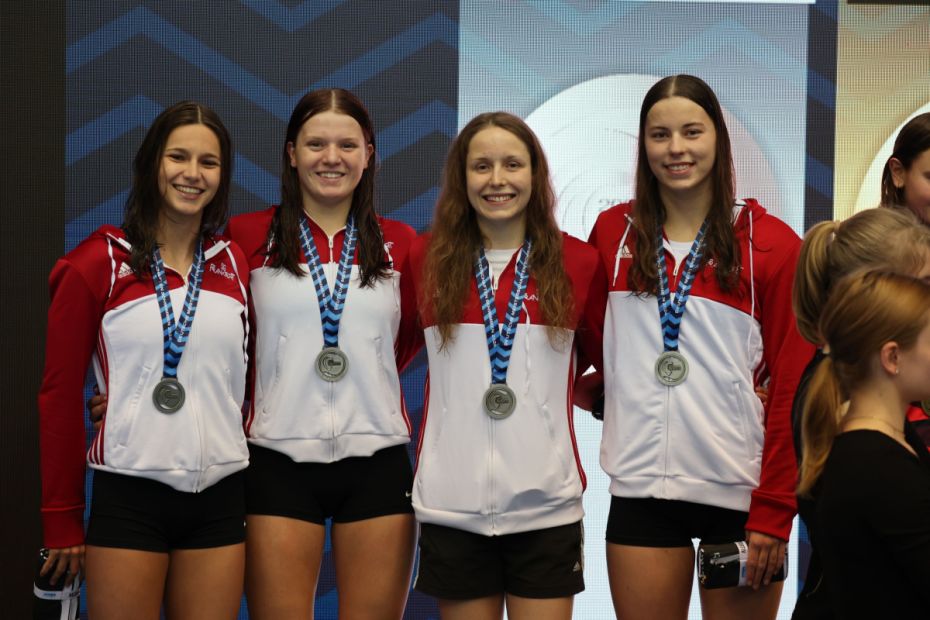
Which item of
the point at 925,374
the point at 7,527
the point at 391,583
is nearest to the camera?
the point at 925,374

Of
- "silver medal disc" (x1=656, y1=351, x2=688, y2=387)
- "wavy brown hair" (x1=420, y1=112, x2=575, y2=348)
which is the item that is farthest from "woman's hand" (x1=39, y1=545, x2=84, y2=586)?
"silver medal disc" (x1=656, y1=351, x2=688, y2=387)

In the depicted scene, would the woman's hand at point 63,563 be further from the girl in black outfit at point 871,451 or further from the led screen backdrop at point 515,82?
the girl in black outfit at point 871,451

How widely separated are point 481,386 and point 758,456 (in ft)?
2.39

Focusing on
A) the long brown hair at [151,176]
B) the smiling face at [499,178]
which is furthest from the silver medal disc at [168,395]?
the smiling face at [499,178]

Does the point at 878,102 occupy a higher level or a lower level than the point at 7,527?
higher

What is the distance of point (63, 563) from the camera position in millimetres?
2732

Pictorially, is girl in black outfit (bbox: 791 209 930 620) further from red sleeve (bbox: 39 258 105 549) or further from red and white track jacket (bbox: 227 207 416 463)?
red sleeve (bbox: 39 258 105 549)

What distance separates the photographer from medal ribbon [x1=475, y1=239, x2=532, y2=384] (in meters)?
2.67

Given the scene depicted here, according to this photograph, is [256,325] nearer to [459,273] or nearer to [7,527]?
[459,273]

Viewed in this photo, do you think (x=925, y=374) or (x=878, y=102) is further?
(x=878, y=102)

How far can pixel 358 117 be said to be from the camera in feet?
9.86

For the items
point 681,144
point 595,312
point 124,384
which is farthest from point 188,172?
point 681,144

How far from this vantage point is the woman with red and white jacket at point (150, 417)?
8.73 feet

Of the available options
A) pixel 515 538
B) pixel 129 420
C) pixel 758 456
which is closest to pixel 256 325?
pixel 129 420
